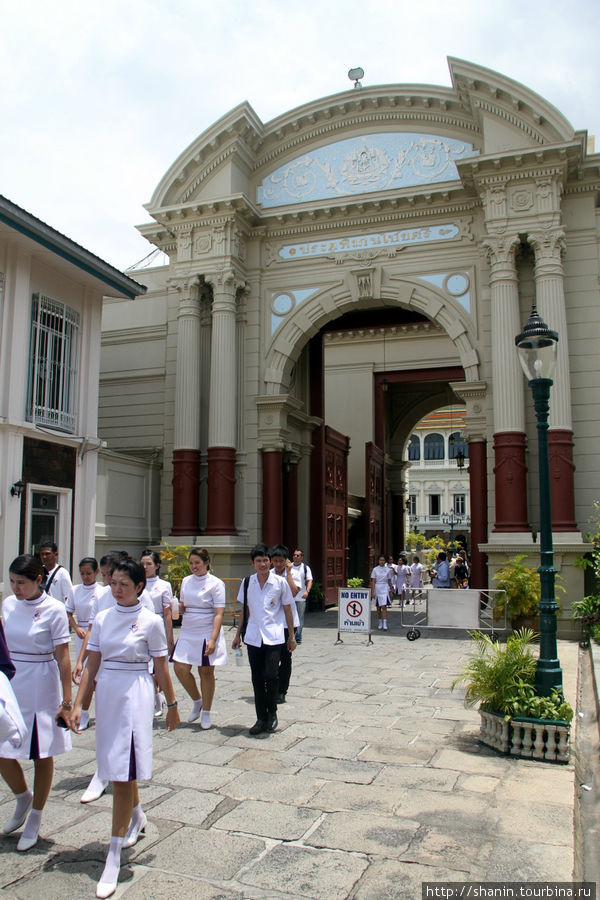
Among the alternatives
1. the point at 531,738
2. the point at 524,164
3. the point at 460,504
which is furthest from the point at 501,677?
the point at 460,504

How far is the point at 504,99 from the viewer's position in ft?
52.5

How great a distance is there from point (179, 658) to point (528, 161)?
42.8 ft

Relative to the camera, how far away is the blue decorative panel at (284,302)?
60.3 feet

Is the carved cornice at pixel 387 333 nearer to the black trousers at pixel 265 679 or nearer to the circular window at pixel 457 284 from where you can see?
the circular window at pixel 457 284

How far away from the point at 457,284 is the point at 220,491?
7.25 m

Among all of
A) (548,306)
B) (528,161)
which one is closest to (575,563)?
(548,306)

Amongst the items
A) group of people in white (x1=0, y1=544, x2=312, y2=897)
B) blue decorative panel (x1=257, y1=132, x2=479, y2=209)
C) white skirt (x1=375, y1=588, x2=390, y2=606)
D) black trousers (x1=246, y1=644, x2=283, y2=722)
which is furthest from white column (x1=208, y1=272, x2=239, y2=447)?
group of people in white (x1=0, y1=544, x2=312, y2=897)

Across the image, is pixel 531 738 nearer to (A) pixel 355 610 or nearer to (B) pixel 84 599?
(B) pixel 84 599

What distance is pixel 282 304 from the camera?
732 inches

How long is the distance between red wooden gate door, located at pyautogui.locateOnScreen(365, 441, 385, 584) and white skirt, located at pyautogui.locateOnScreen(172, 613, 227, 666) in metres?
16.6

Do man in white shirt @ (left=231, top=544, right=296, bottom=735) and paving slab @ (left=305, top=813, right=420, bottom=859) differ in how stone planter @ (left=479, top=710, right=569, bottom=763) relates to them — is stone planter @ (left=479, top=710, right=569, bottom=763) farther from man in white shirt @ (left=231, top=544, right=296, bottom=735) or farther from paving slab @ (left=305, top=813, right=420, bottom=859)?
man in white shirt @ (left=231, top=544, right=296, bottom=735)

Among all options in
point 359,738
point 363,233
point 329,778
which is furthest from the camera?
point 363,233

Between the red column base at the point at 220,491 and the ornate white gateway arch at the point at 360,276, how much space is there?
0.04 metres

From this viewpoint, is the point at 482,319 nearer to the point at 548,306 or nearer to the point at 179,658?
the point at 548,306
